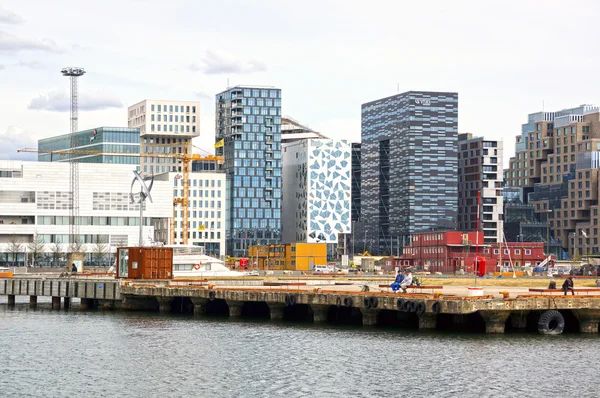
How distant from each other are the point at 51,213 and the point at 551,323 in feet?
444

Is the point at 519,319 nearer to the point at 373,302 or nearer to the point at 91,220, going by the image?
the point at 373,302

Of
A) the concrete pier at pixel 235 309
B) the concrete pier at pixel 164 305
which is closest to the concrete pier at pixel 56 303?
the concrete pier at pixel 164 305

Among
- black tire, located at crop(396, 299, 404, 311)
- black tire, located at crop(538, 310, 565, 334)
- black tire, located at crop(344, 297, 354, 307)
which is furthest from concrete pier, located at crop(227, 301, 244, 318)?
black tire, located at crop(538, 310, 565, 334)

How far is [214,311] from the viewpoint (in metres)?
100

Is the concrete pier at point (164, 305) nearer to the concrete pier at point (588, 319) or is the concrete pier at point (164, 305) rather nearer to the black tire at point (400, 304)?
the black tire at point (400, 304)

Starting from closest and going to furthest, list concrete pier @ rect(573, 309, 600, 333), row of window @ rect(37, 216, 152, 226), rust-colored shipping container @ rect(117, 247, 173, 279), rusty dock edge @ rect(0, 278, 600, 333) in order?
rusty dock edge @ rect(0, 278, 600, 333) < concrete pier @ rect(573, 309, 600, 333) < rust-colored shipping container @ rect(117, 247, 173, 279) < row of window @ rect(37, 216, 152, 226)

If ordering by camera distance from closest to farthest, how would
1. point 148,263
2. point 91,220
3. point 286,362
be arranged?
1. point 286,362
2. point 148,263
3. point 91,220

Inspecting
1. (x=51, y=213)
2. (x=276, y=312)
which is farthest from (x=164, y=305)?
(x=51, y=213)

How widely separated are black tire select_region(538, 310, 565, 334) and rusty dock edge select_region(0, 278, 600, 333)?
14.0 inches

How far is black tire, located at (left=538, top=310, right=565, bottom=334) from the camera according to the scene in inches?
2972

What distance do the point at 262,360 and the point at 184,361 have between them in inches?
186

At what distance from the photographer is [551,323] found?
249ft

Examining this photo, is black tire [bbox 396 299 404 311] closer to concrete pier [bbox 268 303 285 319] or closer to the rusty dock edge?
the rusty dock edge

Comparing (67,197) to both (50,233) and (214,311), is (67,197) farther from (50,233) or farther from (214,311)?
(214,311)
